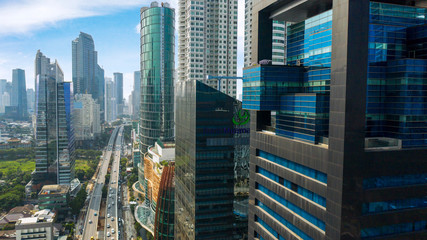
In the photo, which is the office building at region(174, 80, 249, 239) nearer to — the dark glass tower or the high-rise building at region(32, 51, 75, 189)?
the dark glass tower

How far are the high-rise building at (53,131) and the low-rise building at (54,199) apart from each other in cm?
2090

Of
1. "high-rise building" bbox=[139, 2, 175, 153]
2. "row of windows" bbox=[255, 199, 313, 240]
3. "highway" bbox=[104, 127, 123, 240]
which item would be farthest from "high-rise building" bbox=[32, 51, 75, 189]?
"row of windows" bbox=[255, 199, 313, 240]

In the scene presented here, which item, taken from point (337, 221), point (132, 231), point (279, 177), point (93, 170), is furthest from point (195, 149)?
point (93, 170)

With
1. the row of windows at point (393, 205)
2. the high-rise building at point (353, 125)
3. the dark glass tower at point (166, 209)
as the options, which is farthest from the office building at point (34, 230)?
the row of windows at point (393, 205)

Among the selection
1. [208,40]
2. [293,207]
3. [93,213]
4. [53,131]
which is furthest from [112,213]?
[293,207]

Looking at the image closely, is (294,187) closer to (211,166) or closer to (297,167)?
(297,167)

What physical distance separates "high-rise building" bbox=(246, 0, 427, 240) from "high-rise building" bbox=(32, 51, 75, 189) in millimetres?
133399

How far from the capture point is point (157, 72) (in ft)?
496

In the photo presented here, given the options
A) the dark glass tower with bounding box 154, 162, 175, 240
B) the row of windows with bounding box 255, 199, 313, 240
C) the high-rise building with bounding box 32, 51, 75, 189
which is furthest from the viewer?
the high-rise building with bounding box 32, 51, 75, 189

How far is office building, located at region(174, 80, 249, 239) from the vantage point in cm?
6172

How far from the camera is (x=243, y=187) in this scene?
229 ft

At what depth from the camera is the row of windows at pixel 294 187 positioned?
32531 millimetres

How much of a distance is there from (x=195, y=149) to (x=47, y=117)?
113 meters

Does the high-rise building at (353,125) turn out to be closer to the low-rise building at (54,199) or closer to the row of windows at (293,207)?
the row of windows at (293,207)
